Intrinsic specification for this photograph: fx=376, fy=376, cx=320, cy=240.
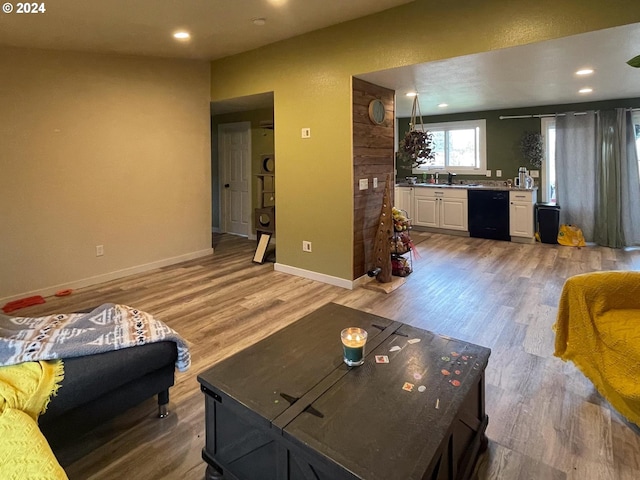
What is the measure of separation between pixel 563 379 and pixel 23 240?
4745mm

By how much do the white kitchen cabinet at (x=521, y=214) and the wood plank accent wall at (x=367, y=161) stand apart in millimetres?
2787

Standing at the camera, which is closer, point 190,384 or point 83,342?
point 83,342

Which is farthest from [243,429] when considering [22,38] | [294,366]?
[22,38]

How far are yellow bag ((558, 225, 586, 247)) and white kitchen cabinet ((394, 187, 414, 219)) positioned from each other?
253 cm

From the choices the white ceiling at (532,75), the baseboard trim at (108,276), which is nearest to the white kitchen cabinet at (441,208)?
the white ceiling at (532,75)

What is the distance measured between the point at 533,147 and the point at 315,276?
4565mm

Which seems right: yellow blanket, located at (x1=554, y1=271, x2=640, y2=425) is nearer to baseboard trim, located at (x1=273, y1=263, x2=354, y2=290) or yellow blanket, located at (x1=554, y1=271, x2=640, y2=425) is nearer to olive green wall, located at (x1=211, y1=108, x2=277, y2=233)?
baseboard trim, located at (x1=273, y1=263, x2=354, y2=290)

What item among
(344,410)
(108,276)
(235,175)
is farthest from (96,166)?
(344,410)

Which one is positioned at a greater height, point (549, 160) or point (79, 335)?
point (549, 160)

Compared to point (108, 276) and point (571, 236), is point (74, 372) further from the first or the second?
point (571, 236)

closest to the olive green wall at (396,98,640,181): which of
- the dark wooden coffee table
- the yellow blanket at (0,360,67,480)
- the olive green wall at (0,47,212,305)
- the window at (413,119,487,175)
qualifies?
the window at (413,119,487,175)

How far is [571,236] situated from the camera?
594 centimetres

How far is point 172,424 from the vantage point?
6.40 ft

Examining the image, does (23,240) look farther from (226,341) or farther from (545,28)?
(545,28)
